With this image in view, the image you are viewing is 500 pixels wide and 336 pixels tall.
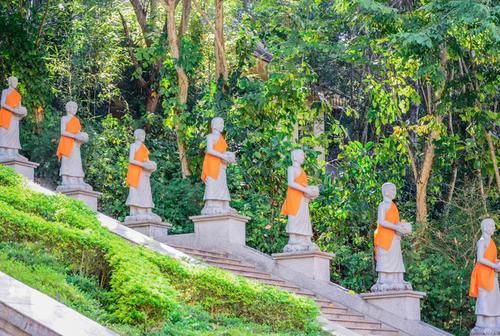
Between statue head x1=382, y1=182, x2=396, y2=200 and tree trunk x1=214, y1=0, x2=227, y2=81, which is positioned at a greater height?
tree trunk x1=214, y1=0, x2=227, y2=81

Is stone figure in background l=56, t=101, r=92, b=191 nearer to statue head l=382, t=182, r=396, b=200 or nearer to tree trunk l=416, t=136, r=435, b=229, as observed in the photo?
statue head l=382, t=182, r=396, b=200

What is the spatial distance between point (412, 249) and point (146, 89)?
8.83m

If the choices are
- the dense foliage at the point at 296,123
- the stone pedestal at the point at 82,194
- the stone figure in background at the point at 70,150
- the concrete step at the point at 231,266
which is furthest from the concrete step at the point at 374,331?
the stone figure in background at the point at 70,150

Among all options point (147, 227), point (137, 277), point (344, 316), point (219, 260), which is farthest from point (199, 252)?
point (137, 277)

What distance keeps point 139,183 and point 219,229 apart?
1.54m

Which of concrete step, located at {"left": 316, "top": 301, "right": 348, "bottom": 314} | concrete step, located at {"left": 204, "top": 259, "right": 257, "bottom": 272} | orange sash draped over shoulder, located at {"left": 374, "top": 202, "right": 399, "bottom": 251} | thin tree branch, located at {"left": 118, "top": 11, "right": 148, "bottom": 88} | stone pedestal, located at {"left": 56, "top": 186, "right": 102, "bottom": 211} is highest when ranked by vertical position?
thin tree branch, located at {"left": 118, "top": 11, "right": 148, "bottom": 88}

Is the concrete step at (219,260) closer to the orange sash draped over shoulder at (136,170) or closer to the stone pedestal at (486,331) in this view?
the orange sash draped over shoulder at (136,170)

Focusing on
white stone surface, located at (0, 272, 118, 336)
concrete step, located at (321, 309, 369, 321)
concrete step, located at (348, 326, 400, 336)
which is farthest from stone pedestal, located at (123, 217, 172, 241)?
white stone surface, located at (0, 272, 118, 336)

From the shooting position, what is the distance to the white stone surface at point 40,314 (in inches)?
336

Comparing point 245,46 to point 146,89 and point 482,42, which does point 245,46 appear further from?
point 482,42

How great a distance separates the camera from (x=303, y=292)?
16.1 m

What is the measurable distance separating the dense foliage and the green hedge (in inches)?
263

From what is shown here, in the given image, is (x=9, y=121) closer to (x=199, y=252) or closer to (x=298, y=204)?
(x=199, y=252)

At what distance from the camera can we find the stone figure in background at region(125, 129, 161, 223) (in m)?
17.2
